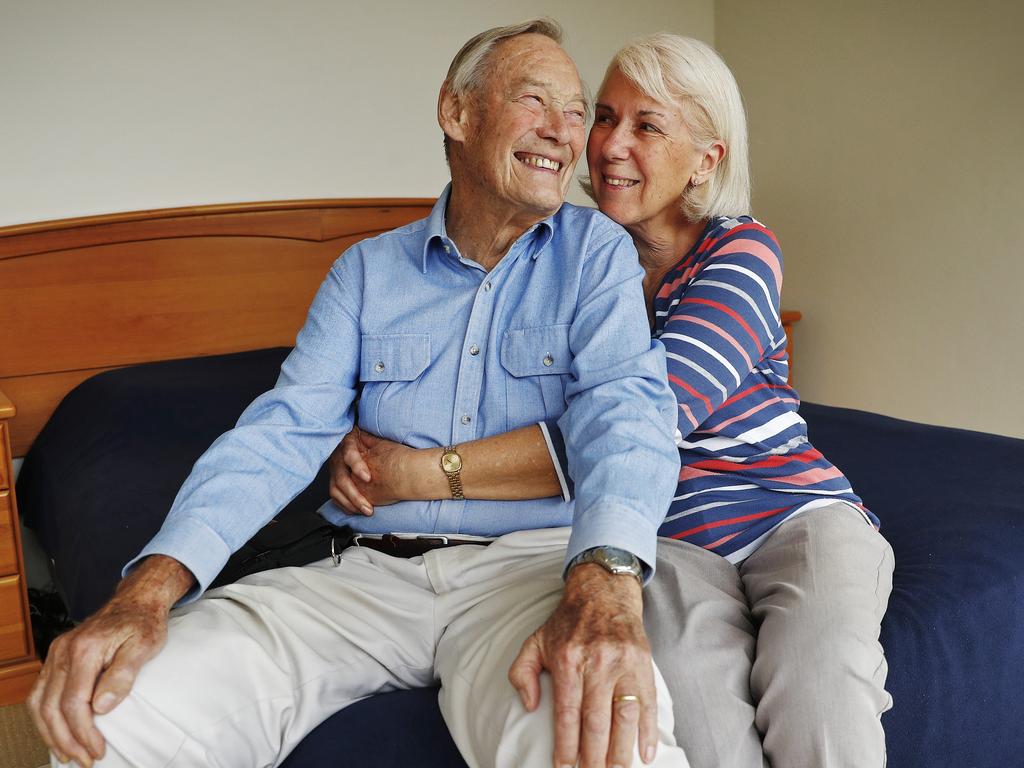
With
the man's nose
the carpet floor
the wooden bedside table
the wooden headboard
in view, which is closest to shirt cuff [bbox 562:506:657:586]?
the man's nose

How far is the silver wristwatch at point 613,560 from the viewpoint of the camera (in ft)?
3.60

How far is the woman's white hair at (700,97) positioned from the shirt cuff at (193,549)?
0.96 m

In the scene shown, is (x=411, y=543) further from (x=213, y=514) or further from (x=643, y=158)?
(x=643, y=158)

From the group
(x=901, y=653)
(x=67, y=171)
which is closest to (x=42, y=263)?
(x=67, y=171)

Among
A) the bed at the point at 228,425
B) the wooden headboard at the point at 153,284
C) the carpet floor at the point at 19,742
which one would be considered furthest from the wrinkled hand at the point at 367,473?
the wooden headboard at the point at 153,284

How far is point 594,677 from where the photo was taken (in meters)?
0.96

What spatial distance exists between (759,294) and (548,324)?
1.14 ft

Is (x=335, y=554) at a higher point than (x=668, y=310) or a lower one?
lower

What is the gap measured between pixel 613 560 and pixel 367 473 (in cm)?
45

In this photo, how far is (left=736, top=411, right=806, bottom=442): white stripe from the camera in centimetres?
147

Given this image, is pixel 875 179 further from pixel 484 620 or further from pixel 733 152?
pixel 484 620

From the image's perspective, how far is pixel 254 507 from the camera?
51.5 inches

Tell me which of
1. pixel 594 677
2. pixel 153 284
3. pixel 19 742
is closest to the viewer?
pixel 594 677

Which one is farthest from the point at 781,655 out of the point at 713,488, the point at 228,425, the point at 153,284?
the point at 153,284
